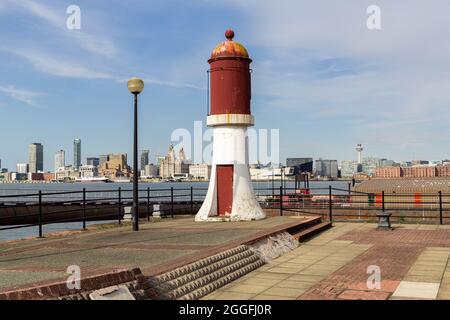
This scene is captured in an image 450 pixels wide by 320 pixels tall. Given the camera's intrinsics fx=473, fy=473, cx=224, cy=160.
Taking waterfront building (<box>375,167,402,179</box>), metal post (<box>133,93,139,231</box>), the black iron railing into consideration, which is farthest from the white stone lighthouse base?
waterfront building (<box>375,167,402,179</box>)

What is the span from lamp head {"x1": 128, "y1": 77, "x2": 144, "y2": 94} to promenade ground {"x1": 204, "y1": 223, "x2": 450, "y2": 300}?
248 inches

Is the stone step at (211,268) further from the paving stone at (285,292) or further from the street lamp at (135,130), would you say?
the street lamp at (135,130)

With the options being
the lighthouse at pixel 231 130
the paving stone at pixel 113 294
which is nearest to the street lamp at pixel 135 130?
the lighthouse at pixel 231 130

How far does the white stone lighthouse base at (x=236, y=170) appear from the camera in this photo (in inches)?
623

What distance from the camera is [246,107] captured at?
15938 millimetres

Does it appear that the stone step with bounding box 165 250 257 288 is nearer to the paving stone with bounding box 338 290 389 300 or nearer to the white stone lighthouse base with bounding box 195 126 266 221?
the paving stone with bounding box 338 290 389 300

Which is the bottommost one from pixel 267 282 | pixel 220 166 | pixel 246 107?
pixel 267 282

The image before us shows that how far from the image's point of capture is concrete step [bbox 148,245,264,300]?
276 inches

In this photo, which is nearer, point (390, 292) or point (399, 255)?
point (390, 292)

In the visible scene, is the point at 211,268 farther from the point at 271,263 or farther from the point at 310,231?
the point at 310,231
